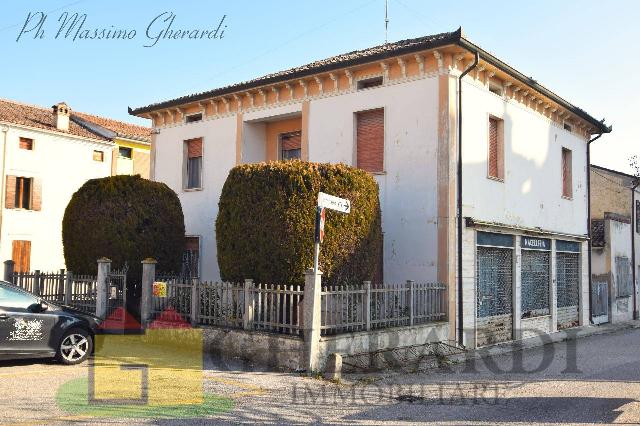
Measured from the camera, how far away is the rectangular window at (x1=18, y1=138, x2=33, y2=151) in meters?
30.1

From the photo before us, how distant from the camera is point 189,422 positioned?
6809mm

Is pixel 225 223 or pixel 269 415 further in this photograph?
pixel 225 223

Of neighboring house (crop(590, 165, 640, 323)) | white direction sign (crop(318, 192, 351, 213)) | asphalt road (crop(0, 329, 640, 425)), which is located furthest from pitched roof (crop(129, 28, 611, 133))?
asphalt road (crop(0, 329, 640, 425))

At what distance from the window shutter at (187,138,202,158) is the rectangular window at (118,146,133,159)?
60.9 feet

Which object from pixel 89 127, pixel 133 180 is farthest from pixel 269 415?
pixel 89 127

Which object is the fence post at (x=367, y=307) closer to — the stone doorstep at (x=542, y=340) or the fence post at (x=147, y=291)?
the stone doorstep at (x=542, y=340)

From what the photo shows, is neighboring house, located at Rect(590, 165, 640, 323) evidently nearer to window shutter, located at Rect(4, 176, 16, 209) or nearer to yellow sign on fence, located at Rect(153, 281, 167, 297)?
yellow sign on fence, located at Rect(153, 281, 167, 297)

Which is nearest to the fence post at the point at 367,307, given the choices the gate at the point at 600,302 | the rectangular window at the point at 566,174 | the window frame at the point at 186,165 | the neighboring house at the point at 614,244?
the window frame at the point at 186,165

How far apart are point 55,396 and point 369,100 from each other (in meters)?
9.39

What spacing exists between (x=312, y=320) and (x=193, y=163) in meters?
9.99

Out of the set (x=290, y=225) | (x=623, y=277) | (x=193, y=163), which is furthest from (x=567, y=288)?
(x=193, y=163)

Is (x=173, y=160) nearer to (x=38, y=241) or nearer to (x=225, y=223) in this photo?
(x=225, y=223)

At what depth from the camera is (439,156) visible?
13.3m

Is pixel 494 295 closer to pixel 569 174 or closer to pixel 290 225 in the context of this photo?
pixel 290 225
